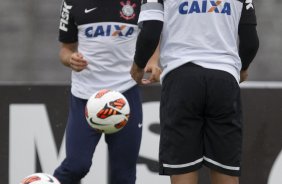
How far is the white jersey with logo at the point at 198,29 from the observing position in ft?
13.9

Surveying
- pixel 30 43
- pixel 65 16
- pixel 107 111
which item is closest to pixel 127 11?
pixel 65 16

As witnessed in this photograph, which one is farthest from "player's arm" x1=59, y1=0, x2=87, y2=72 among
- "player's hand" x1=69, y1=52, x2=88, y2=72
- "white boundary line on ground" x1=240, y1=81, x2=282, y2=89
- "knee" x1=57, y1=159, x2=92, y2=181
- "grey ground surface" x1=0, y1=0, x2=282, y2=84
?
"white boundary line on ground" x1=240, y1=81, x2=282, y2=89

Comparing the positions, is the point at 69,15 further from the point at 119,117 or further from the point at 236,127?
the point at 236,127

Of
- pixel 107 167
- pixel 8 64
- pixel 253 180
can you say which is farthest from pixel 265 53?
pixel 8 64

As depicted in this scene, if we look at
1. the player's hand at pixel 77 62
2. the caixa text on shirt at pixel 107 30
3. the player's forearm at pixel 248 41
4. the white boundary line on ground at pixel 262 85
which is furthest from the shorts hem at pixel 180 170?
the white boundary line on ground at pixel 262 85

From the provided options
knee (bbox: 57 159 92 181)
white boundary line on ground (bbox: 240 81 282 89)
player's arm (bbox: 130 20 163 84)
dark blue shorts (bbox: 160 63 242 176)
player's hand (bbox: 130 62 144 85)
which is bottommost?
knee (bbox: 57 159 92 181)

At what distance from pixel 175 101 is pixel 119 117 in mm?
759

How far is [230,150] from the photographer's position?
4.33m

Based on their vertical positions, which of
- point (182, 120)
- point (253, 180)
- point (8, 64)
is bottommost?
point (253, 180)

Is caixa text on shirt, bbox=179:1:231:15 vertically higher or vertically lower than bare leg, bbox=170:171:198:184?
higher

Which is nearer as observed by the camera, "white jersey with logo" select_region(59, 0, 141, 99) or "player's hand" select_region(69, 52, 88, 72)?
"player's hand" select_region(69, 52, 88, 72)

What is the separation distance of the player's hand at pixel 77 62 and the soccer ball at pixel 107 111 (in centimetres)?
19

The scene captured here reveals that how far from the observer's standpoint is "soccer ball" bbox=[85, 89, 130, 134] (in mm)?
4914

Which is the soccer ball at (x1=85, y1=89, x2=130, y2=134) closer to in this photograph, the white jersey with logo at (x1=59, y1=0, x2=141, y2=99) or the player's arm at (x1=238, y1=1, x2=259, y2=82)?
the white jersey with logo at (x1=59, y1=0, x2=141, y2=99)
